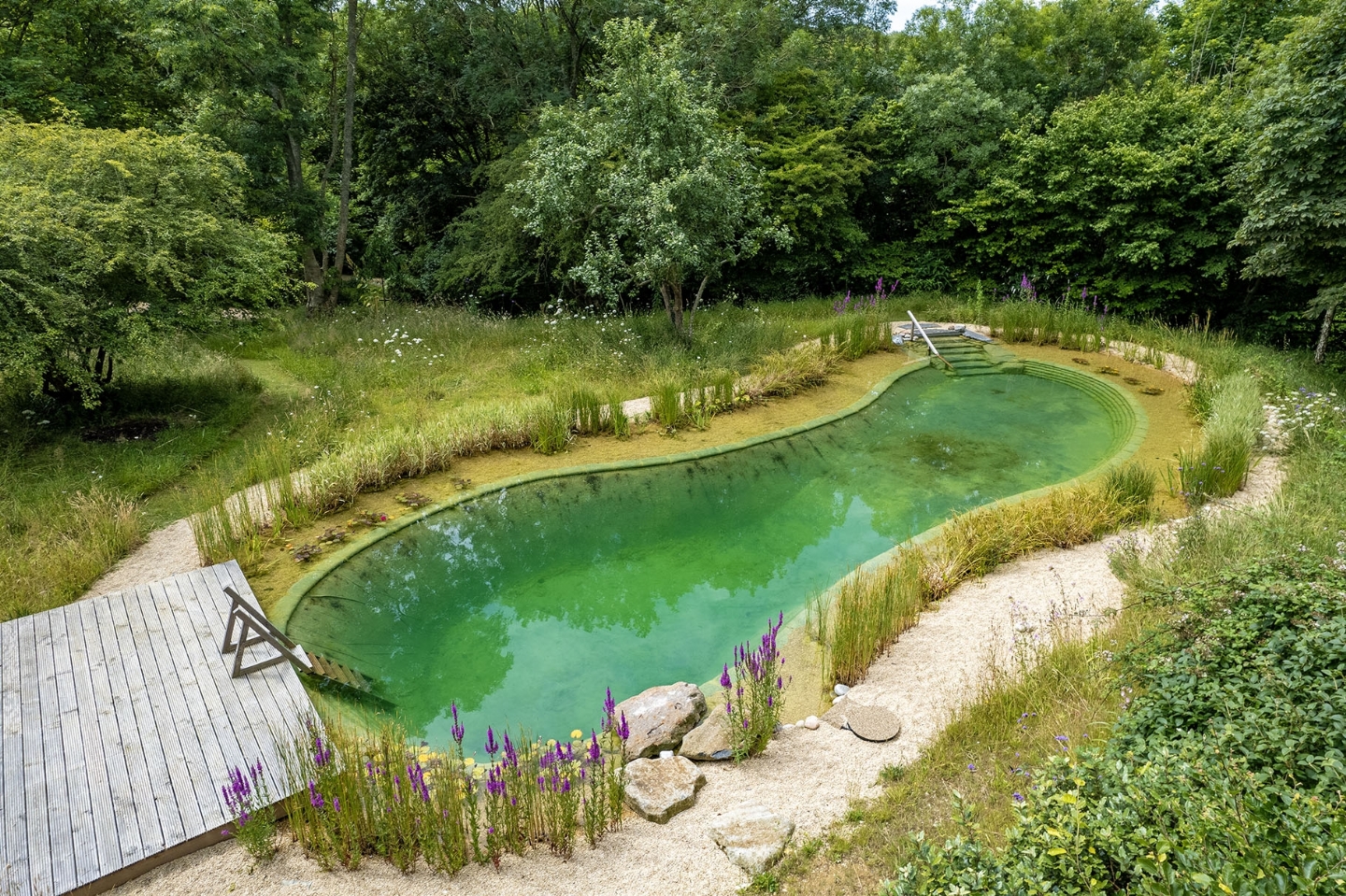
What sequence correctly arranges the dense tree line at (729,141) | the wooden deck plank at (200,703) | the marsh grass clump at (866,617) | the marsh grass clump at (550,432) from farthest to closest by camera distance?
1. the dense tree line at (729,141)
2. the marsh grass clump at (550,432)
3. the marsh grass clump at (866,617)
4. the wooden deck plank at (200,703)

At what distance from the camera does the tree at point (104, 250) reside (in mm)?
6535

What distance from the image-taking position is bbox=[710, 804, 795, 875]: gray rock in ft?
9.94

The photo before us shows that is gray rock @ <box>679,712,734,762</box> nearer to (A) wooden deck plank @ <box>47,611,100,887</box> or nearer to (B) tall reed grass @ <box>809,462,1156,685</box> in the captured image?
(B) tall reed grass @ <box>809,462,1156,685</box>

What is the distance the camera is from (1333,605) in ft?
10.1

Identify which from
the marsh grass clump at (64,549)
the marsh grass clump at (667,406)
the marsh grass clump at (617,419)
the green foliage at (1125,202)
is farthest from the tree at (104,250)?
the green foliage at (1125,202)

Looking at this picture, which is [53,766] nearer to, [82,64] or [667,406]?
[667,406]

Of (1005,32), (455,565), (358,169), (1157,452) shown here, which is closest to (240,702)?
(455,565)

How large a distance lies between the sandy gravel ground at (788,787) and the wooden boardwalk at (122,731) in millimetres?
237

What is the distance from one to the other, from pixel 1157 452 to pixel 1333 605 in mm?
4776

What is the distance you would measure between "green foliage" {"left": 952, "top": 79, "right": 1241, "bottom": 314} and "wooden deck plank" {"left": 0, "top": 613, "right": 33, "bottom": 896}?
44.9 ft

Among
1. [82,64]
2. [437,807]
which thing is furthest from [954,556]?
[82,64]

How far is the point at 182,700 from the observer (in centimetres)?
400

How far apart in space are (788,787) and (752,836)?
1.44 ft

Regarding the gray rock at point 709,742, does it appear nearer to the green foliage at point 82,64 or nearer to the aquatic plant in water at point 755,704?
the aquatic plant in water at point 755,704
